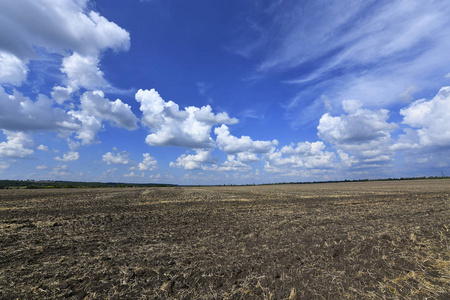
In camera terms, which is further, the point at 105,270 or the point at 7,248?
the point at 7,248

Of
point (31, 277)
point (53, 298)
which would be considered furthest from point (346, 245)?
point (31, 277)

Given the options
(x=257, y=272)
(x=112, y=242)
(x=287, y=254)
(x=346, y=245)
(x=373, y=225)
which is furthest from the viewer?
(x=373, y=225)

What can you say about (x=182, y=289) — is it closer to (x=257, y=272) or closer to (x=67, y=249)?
(x=257, y=272)

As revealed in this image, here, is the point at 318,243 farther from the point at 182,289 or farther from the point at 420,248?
the point at 182,289

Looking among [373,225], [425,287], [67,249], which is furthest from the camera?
[373,225]

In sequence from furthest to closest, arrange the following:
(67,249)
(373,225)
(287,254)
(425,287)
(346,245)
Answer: (373,225)
(67,249)
(346,245)
(287,254)
(425,287)

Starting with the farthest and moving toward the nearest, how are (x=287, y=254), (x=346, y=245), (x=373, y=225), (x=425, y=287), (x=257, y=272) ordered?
(x=373, y=225) < (x=346, y=245) < (x=287, y=254) < (x=257, y=272) < (x=425, y=287)

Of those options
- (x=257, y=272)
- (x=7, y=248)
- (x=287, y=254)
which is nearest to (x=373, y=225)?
(x=287, y=254)

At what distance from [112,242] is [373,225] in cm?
1446

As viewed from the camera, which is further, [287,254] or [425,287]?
[287,254]

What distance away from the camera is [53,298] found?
554cm

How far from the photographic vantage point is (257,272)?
22.0 feet

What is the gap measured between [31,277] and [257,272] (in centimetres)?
722

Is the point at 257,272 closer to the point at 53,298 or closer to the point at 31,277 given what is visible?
the point at 53,298
